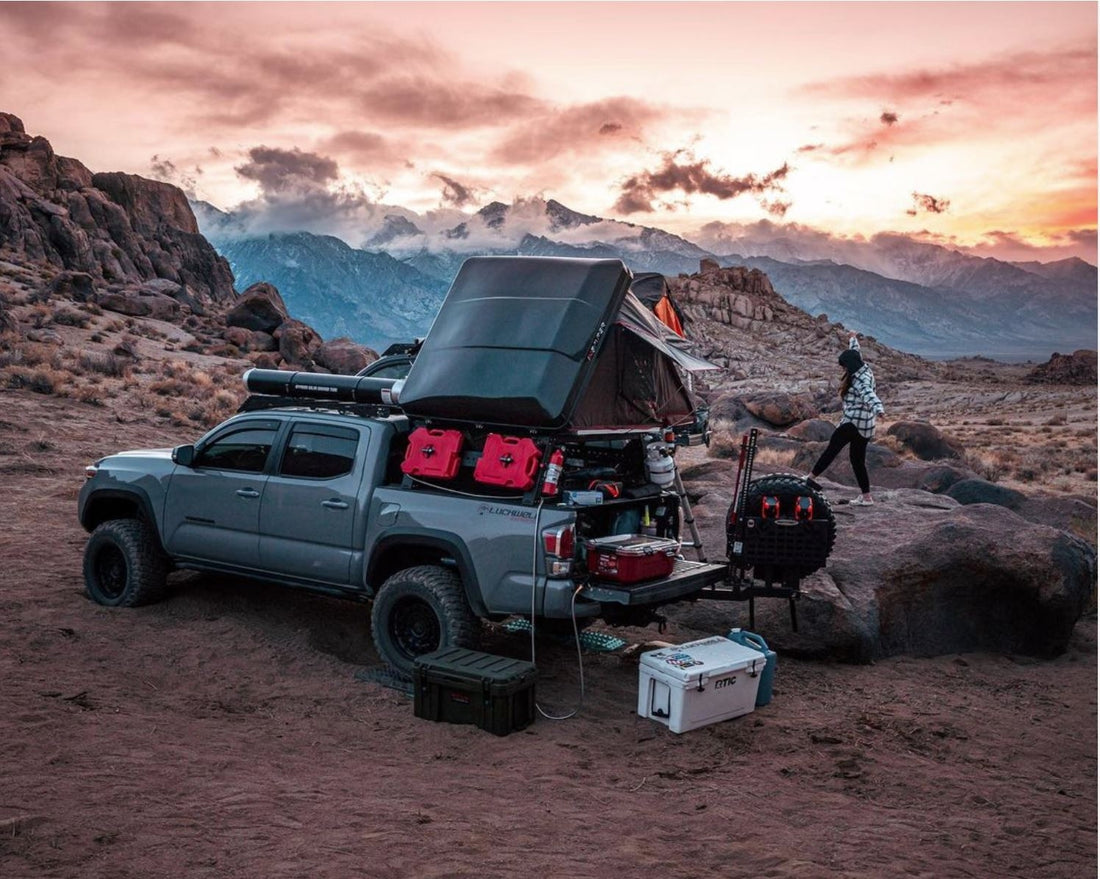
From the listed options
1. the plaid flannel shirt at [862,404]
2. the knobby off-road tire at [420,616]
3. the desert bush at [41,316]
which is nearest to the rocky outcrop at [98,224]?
the desert bush at [41,316]

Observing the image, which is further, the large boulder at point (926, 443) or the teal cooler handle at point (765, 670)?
the large boulder at point (926, 443)

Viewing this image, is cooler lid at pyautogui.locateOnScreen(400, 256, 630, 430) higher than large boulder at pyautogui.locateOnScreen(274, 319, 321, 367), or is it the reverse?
large boulder at pyautogui.locateOnScreen(274, 319, 321, 367)

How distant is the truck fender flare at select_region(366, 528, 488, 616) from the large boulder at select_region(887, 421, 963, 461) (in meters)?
19.1

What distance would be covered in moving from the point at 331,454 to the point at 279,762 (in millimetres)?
2758

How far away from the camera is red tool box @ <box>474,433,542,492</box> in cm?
702

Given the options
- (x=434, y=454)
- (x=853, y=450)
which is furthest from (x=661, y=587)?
(x=853, y=450)

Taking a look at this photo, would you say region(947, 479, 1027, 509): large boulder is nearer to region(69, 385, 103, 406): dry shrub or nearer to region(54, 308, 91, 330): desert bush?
region(69, 385, 103, 406): dry shrub

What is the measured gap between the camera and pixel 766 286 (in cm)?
11344

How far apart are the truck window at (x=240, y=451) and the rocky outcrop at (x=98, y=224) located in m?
46.8

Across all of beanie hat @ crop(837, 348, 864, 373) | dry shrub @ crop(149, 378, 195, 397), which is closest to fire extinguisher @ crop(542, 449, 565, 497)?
beanie hat @ crop(837, 348, 864, 373)

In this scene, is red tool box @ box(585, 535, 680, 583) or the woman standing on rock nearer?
red tool box @ box(585, 535, 680, 583)

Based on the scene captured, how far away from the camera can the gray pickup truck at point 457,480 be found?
7012 millimetres

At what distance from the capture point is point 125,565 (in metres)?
8.89

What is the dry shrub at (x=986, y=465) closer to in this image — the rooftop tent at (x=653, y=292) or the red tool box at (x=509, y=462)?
the rooftop tent at (x=653, y=292)
